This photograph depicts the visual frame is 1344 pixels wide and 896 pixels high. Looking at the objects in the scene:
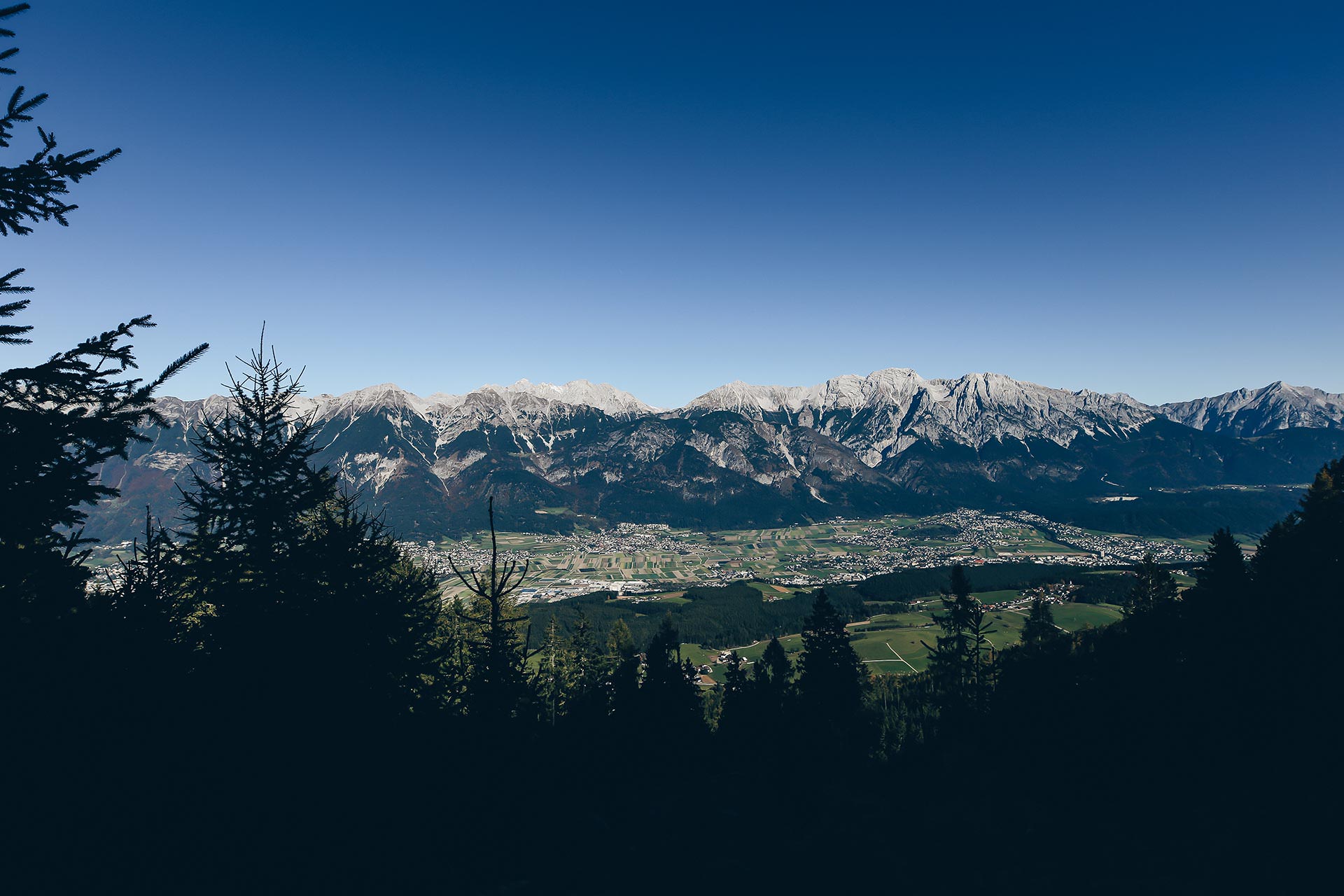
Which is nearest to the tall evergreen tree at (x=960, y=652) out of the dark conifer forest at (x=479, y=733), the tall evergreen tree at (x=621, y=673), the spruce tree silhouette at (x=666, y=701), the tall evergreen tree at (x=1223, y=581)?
the dark conifer forest at (x=479, y=733)

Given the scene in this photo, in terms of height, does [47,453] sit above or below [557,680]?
above

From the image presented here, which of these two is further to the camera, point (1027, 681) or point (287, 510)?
point (1027, 681)

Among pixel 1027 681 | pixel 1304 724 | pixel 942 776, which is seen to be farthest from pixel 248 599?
pixel 1027 681

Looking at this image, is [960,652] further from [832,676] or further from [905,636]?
[905,636]

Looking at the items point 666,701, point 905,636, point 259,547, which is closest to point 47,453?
point 259,547

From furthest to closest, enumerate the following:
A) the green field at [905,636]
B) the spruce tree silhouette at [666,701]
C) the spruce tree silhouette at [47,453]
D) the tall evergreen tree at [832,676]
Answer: the green field at [905,636] < the tall evergreen tree at [832,676] < the spruce tree silhouette at [666,701] < the spruce tree silhouette at [47,453]

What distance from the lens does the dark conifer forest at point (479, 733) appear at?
30.2ft

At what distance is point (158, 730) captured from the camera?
987 centimetres

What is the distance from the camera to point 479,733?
17.7 metres

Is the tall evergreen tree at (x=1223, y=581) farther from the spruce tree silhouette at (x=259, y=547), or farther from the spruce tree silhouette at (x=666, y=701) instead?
the spruce tree silhouette at (x=259, y=547)

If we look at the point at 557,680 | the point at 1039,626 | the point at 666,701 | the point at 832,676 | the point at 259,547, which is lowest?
the point at 557,680

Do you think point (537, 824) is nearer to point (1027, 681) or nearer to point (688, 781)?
point (688, 781)

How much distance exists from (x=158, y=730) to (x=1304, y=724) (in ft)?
142

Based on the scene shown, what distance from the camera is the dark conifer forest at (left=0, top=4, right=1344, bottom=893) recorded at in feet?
30.2
